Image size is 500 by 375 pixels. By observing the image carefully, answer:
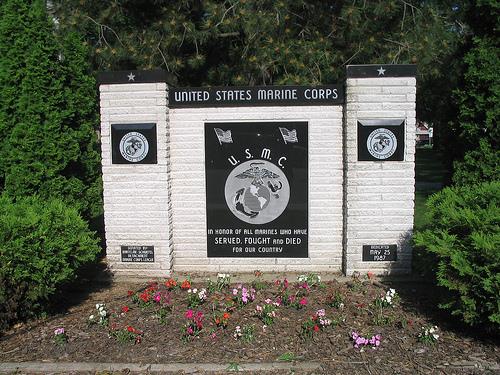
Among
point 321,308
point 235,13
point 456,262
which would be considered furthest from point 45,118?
point 456,262

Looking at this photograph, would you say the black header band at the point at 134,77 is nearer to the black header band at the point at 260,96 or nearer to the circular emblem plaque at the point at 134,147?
the black header band at the point at 260,96

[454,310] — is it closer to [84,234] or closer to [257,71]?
[84,234]

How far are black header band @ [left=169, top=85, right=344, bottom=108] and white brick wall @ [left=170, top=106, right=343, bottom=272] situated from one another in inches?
3.1

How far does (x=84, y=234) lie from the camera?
→ 532cm

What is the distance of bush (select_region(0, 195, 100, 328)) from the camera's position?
465cm

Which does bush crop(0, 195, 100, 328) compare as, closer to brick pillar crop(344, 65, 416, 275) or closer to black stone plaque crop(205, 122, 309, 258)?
black stone plaque crop(205, 122, 309, 258)

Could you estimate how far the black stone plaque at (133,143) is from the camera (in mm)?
6398

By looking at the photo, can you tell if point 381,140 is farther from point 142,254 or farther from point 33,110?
point 33,110

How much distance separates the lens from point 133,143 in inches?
254

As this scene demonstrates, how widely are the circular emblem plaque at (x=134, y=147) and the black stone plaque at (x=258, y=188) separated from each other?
0.80 meters

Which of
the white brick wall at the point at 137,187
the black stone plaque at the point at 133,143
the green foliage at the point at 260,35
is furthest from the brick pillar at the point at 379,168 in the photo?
the black stone plaque at the point at 133,143

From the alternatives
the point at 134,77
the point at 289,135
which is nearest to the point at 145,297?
the point at 289,135

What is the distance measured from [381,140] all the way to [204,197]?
2.35 metres

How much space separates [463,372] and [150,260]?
3973 millimetres
